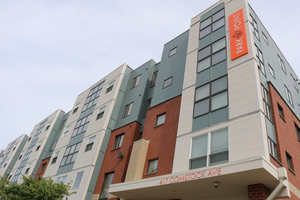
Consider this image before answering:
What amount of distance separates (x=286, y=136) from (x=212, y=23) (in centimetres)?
1058

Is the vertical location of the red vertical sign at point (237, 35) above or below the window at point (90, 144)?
above

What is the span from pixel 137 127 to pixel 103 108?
6.47 m

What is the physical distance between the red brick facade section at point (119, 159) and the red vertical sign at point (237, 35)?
10880 mm

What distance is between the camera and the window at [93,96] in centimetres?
3116

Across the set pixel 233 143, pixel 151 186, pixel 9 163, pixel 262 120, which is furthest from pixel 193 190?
pixel 9 163

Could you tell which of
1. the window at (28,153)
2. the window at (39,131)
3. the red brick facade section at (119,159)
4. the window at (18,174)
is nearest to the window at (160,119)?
the red brick facade section at (119,159)

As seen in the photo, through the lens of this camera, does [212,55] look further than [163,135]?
No

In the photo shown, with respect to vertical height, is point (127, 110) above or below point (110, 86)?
below

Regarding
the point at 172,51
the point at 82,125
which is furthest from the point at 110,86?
the point at 172,51

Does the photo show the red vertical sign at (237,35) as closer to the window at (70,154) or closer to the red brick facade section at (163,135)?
the red brick facade section at (163,135)

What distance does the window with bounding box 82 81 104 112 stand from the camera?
31.2m

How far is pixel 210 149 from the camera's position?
45.1 feet

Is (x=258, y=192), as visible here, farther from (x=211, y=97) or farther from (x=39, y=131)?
(x=39, y=131)

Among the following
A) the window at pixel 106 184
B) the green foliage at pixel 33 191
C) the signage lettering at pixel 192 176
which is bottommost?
the green foliage at pixel 33 191
